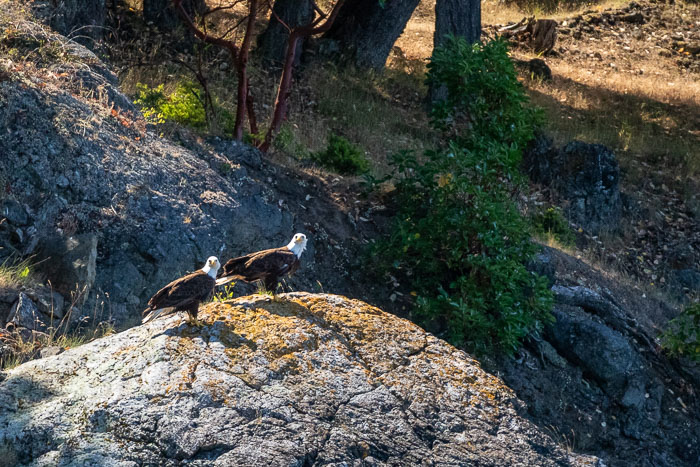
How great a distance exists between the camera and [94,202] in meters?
7.61

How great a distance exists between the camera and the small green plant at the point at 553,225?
13.5 meters

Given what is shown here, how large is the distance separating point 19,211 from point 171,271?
152 cm

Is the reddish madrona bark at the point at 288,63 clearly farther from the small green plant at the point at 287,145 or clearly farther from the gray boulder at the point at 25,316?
the gray boulder at the point at 25,316

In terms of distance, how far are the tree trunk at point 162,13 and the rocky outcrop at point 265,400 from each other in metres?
12.5

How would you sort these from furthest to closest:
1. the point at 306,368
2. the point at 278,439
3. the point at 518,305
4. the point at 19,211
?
the point at 518,305, the point at 19,211, the point at 306,368, the point at 278,439

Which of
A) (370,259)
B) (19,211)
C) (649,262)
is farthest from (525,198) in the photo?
(19,211)

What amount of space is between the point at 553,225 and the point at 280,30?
7160 millimetres

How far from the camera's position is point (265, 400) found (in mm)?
3852

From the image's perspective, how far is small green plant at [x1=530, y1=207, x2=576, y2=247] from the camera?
13.5 m

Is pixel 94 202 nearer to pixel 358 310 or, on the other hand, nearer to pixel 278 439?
pixel 358 310

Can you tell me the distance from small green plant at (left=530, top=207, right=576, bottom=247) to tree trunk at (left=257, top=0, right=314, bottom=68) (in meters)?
6.22

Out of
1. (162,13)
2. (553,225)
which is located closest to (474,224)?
(553,225)

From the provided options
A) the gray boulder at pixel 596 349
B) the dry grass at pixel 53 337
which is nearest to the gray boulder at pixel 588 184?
the gray boulder at pixel 596 349

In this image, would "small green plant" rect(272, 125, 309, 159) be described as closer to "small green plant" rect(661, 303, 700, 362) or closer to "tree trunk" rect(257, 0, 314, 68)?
"tree trunk" rect(257, 0, 314, 68)
